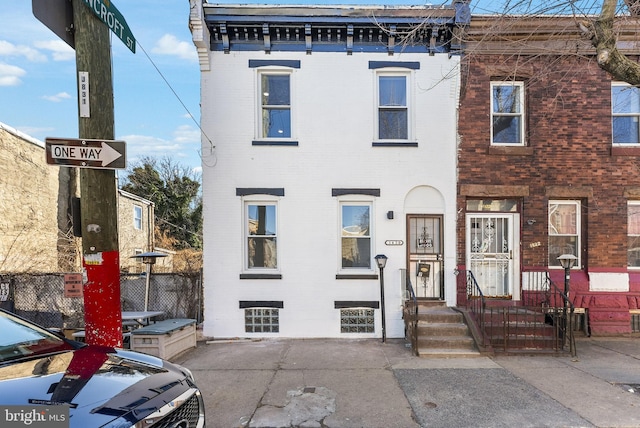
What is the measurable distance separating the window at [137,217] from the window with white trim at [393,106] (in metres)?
14.6

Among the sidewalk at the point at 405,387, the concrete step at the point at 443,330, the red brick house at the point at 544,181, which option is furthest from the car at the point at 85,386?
the red brick house at the point at 544,181

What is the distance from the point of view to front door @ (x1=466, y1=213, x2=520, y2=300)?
831 centimetres

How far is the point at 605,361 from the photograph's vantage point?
6484 millimetres

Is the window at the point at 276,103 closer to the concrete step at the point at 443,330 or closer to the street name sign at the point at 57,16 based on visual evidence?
the street name sign at the point at 57,16

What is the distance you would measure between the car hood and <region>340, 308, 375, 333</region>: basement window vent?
519cm

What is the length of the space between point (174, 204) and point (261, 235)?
20.6 metres

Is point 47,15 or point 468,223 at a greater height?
point 47,15

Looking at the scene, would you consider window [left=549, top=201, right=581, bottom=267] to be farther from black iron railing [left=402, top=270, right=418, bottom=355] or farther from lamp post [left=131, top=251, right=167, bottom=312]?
lamp post [left=131, top=251, right=167, bottom=312]

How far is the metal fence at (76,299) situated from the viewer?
8195mm

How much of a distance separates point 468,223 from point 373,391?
188 inches

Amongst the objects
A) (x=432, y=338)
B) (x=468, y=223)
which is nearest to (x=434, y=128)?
(x=468, y=223)

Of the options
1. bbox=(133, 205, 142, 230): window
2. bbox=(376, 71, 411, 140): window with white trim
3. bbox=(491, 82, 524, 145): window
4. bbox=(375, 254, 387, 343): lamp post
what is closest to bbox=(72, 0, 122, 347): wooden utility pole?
bbox=(375, 254, 387, 343): lamp post

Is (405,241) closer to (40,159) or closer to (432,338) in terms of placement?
(432,338)
